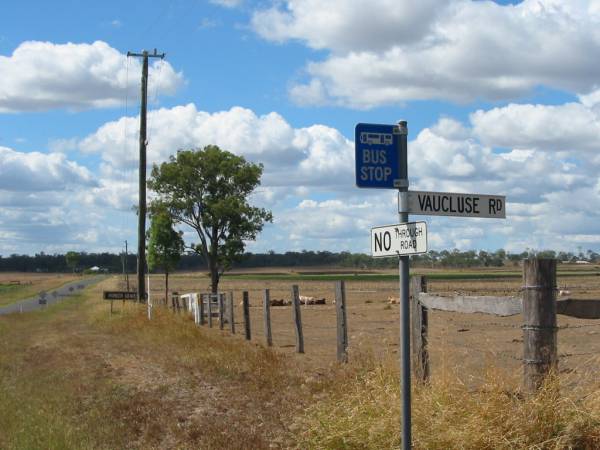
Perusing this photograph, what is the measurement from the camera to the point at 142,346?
17609 mm

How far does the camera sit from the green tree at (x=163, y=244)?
43125 mm

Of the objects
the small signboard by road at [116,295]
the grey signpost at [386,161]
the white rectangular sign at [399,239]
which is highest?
the grey signpost at [386,161]

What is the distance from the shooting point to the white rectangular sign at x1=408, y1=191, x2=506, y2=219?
18.9 feet

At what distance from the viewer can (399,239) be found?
577cm

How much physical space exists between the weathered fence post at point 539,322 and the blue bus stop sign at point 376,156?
1.81 meters

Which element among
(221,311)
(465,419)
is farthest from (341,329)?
(221,311)

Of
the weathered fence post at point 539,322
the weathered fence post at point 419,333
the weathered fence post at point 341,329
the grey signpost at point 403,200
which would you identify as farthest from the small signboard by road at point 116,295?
the grey signpost at point 403,200

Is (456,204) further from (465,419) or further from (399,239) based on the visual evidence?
(465,419)

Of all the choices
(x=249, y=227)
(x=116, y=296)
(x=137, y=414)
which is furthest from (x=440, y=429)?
(x=249, y=227)

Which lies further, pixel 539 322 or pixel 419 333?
pixel 419 333

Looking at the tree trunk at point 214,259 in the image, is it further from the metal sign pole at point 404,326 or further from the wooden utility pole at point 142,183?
the metal sign pole at point 404,326

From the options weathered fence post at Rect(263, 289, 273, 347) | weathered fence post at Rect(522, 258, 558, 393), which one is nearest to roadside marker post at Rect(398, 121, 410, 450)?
weathered fence post at Rect(522, 258, 558, 393)

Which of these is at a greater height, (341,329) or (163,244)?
(163,244)

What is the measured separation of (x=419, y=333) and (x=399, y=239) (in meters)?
3.45
